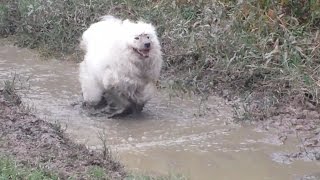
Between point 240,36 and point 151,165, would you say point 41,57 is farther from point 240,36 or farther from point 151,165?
point 151,165

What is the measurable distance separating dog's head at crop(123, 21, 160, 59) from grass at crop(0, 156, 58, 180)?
2.51 metres

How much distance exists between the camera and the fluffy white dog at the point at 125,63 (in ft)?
23.6

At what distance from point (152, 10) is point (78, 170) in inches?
207

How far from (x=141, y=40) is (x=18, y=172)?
277 cm

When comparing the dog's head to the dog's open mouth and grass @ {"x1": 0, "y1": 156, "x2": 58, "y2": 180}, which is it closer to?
the dog's open mouth

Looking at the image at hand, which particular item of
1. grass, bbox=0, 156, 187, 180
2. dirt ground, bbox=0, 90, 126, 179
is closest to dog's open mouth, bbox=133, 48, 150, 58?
dirt ground, bbox=0, 90, 126, 179

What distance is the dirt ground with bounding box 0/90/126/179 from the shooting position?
516 centimetres

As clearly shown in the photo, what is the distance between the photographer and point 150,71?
24.0 feet

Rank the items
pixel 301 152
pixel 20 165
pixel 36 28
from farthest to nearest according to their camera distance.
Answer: pixel 36 28 < pixel 301 152 < pixel 20 165

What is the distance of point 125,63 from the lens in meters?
7.19

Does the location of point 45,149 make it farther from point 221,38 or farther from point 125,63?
point 221,38

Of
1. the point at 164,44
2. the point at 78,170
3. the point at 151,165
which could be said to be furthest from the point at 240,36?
the point at 78,170

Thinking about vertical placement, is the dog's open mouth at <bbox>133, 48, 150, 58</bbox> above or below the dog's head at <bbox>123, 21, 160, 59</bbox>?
below

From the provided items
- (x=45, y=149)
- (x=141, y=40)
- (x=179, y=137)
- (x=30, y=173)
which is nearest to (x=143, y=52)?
(x=141, y=40)
